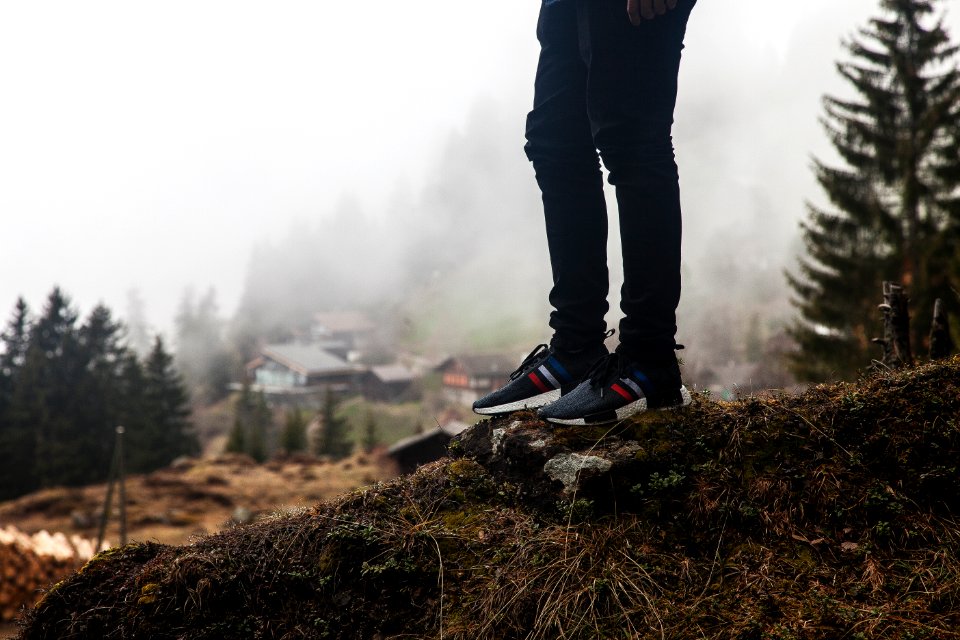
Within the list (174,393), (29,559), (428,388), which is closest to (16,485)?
(174,393)

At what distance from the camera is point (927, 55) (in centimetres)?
1666

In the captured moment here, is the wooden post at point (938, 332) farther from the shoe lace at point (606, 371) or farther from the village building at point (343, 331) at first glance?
the village building at point (343, 331)

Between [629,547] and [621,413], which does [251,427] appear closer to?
[621,413]

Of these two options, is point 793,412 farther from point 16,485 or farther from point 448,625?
point 16,485

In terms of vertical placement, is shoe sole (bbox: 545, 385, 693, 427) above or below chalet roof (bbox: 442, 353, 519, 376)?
above

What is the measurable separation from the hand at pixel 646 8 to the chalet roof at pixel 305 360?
62066 mm

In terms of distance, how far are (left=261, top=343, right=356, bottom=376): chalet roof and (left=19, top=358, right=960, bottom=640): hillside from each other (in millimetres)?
61623

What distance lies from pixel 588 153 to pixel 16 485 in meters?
34.8

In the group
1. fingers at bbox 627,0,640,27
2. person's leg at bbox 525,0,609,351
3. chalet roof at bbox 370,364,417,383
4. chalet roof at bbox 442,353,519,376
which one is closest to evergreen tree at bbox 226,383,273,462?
chalet roof at bbox 370,364,417,383

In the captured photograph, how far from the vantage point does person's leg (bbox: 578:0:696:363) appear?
2.03 m

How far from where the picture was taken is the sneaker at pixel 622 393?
209cm

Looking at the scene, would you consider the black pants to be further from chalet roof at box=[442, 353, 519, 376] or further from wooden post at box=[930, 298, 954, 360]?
chalet roof at box=[442, 353, 519, 376]

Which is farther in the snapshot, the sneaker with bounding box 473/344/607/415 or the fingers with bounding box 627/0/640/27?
the sneaker with bounding box 473/344/607/415

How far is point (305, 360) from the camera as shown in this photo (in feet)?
211
